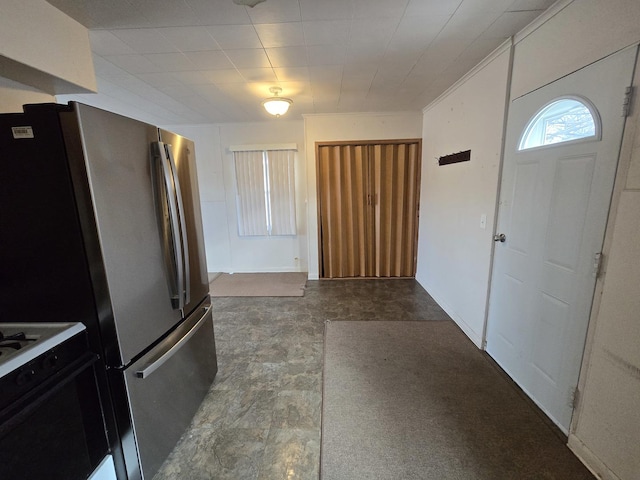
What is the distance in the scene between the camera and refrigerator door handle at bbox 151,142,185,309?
1309mm

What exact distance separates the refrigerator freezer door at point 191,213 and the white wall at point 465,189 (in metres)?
2.27

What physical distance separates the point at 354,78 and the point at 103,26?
6.16 ft

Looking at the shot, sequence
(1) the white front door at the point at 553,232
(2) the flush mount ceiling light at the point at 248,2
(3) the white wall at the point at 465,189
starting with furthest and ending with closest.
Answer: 1. (3) the white wall at the point at 465,189
2. (2) the flush mount ceiling light at the point at 248,2
3. (1) the white front door at the point at 553,232

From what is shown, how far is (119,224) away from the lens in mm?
1115

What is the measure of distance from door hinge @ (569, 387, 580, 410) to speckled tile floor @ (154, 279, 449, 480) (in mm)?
1438

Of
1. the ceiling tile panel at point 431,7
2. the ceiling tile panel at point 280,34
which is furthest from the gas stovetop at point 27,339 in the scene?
the ceiling tile panel at point 431,7

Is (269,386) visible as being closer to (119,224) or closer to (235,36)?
(119,224)

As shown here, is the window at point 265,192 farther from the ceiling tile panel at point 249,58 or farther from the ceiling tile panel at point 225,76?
the ceiling tile panel at point 249,58

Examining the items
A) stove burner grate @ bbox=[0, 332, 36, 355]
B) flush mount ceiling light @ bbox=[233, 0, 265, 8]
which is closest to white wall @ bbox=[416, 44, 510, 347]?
flush mount ceiling light @ bbox=[233, 0, 265, 8]

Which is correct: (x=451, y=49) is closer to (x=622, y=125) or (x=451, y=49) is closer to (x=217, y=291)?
(x=622, y=125)

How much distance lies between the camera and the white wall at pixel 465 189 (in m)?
2.13

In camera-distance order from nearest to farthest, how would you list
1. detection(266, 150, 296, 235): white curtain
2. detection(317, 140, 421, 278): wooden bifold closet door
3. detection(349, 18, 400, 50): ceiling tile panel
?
detection(349, 18, 400, 50): ceiling tile panel
detection(317, 140, 421, 278): wooden bifold closet door
detection(266, 150, 296, 235): white curtain

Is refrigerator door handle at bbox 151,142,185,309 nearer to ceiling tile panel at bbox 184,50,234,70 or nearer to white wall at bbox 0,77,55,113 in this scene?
white wall at bbox 0,77,55,113

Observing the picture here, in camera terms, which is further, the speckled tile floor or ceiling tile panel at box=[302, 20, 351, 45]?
ceiling tile panel at box=[302, 20, 351, 45]
